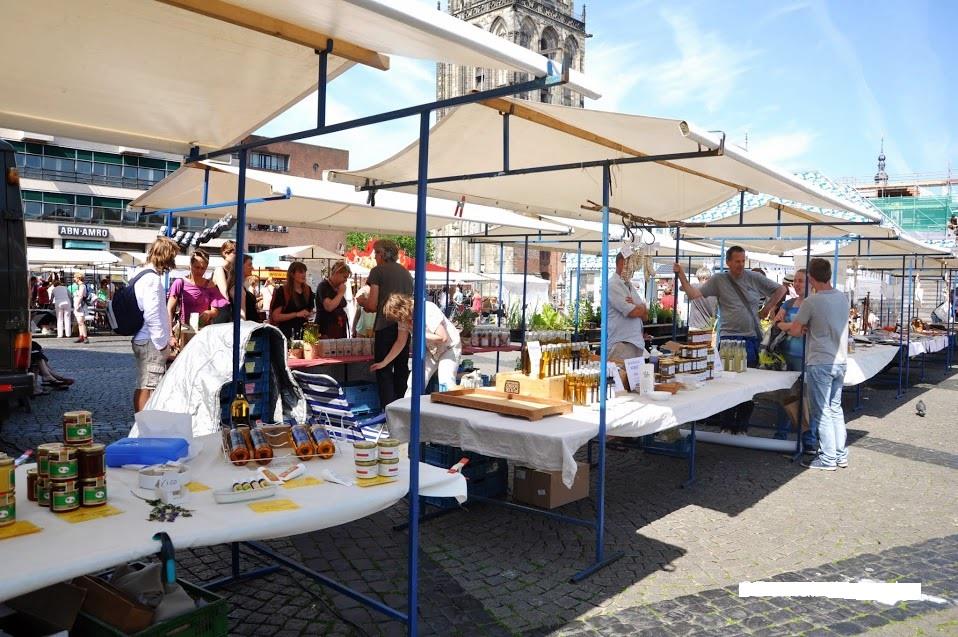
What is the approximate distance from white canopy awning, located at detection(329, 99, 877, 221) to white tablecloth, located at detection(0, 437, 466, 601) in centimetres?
224

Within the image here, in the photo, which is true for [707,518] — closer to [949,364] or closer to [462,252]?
[949,364]

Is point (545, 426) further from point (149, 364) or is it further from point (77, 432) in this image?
point (149, 364)

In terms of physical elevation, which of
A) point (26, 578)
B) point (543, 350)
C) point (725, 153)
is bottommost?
point (26, 578)

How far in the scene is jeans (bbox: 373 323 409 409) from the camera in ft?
20.6

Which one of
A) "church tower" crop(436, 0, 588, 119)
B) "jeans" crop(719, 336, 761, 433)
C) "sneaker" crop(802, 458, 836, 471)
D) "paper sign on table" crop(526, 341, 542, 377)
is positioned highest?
"church tower" crop(436, 0, 588, 119)

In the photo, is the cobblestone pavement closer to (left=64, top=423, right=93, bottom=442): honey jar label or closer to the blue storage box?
the blue storage box

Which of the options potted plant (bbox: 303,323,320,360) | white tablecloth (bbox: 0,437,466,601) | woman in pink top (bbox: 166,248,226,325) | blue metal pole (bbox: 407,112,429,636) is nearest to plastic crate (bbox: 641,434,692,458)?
potted plant (bbox: 303,323,320,360)

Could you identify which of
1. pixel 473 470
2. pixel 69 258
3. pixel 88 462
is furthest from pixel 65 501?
pixel 69 258

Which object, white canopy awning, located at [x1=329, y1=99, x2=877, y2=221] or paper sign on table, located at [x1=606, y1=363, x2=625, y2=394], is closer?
white canopy awning, located at [x1=329, y1=99, x2=877, y2=221]

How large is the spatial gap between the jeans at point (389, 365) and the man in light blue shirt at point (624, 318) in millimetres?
1746

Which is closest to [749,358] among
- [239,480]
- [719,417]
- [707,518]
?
[719,417]

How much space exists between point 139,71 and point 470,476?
3141 mm

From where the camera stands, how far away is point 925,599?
3.80 m

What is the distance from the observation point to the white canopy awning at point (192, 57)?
239cm
